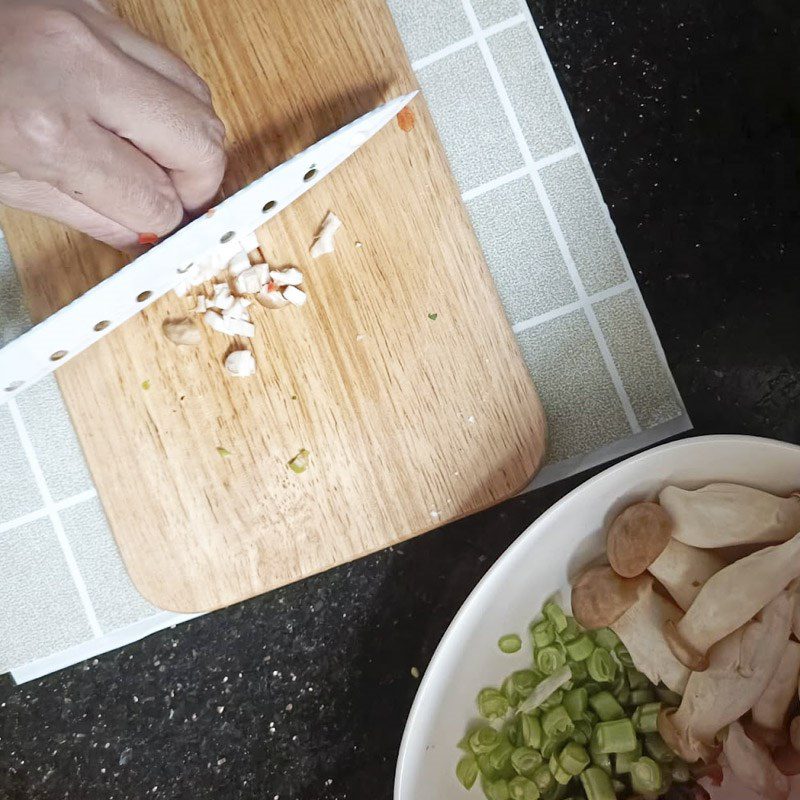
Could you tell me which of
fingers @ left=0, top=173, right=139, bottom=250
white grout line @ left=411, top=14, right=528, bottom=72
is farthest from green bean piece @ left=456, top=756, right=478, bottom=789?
white grout line @ left=411, top=14, right=528, bottom=72

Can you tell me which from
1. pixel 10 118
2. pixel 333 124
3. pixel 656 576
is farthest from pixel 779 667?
pixel 10 118

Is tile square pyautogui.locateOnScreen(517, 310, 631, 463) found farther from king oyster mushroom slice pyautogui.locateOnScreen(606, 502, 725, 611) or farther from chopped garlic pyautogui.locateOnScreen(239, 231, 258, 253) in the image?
chopped garlic pyautogui.locateOnScreen(239, 231, 258, 253)

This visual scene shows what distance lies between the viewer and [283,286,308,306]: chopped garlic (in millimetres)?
697

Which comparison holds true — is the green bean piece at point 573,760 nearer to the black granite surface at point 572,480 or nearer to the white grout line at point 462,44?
the black granite surface at point 572,480

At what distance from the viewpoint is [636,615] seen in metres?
0.67

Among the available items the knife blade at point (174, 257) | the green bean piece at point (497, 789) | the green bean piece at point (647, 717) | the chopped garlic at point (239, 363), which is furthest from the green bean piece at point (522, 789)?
the knife blade at point (174, 257)

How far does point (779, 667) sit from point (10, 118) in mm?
725

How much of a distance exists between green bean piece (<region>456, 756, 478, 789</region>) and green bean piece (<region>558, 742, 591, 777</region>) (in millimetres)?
81

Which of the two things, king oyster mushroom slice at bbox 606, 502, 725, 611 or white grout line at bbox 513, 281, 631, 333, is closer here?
king oyster mushroom slice at bbox 606, 502, 725, 611

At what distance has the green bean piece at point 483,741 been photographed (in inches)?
28.0

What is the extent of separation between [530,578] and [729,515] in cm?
18

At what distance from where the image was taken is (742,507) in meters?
0.66

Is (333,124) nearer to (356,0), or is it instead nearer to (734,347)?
(356,0)

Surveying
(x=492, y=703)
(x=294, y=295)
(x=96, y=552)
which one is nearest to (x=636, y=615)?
(x=492, y=703)
